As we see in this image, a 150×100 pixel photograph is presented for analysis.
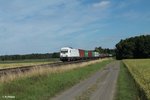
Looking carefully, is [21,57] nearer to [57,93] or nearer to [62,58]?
[62,58]

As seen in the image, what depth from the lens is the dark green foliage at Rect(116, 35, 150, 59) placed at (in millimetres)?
166375

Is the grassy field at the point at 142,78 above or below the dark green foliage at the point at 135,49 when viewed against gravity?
below

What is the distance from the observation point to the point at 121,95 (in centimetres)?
2133

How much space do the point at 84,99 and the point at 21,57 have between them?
177249mm

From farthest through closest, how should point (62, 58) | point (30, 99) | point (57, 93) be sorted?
point (62, 58) < point (57, 93) < point (30, 99)

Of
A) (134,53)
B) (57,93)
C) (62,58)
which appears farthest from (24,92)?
(134,53)

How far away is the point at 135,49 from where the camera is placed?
170750mm

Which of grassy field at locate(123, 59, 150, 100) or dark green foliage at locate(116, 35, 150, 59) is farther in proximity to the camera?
dark green foliage at locate(116, 35, 150, 59)

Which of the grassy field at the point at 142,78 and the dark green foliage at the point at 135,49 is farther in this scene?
the dark green foliage at the point at 135,49

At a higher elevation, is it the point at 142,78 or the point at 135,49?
the point at 135,49

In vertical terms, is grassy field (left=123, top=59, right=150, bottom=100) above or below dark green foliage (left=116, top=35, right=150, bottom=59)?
below

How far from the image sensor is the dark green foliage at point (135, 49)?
546 ft

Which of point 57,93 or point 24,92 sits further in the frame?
point 57,93

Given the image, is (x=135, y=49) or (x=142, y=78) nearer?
(x=142, y=78)
